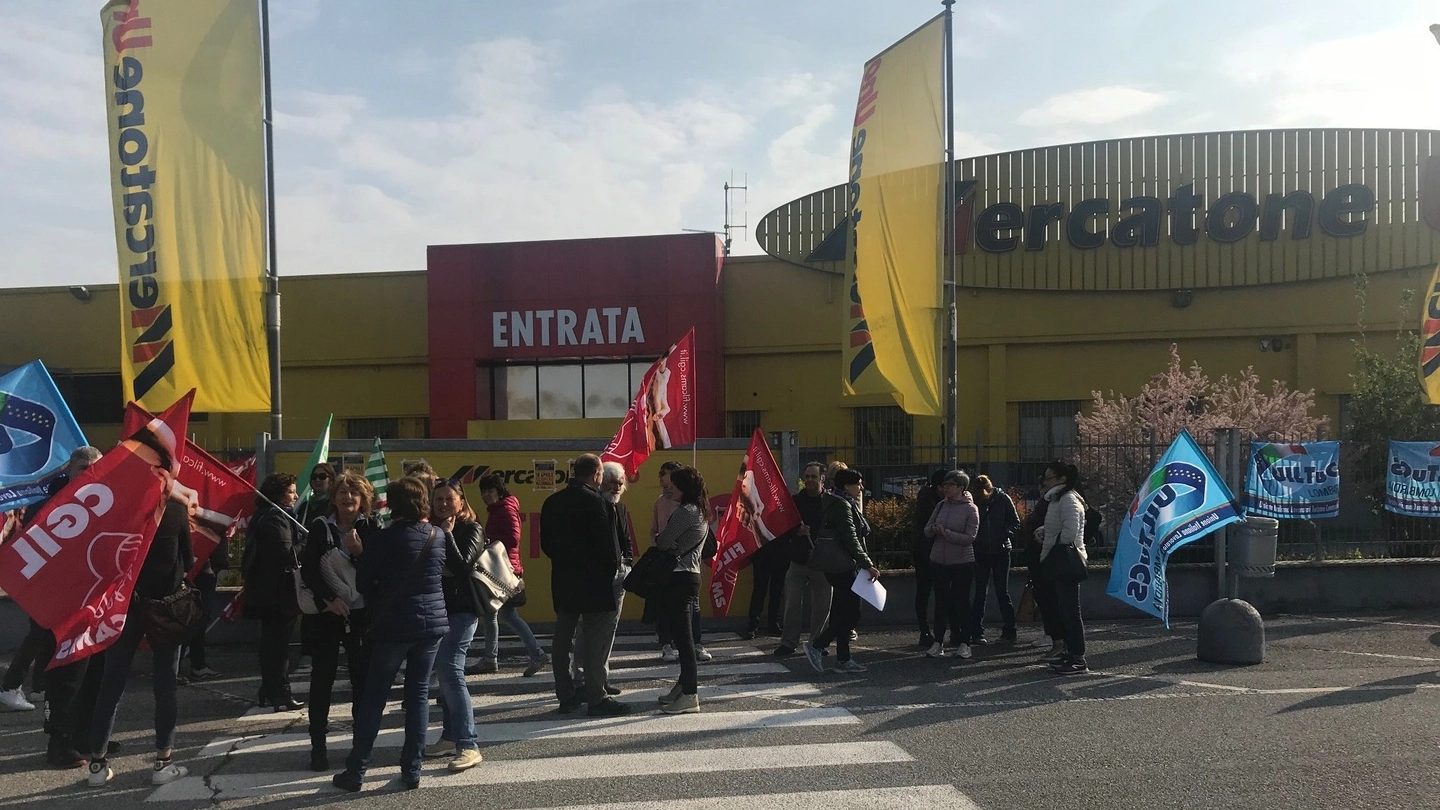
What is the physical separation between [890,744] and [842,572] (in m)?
2.27

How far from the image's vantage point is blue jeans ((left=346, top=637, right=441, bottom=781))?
5.93 m

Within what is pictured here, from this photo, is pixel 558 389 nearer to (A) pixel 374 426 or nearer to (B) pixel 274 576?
(A) pixel 374 426

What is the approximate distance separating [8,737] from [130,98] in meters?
6.12

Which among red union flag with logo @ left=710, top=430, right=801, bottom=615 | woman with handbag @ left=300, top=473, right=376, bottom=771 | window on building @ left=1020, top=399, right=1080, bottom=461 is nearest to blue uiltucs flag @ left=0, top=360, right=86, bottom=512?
woman with handbag @ left=300, top=473, right=376, bottom=771

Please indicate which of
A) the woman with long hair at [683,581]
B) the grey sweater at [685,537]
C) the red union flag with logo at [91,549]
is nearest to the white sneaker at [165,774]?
the red union flag with logo at [91,549]

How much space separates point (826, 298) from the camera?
25.9 metres

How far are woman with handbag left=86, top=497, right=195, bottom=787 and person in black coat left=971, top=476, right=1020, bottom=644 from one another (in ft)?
22.5

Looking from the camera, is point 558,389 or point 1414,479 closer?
point 1414,479

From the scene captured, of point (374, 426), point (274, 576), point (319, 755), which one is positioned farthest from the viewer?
point (374, 426)

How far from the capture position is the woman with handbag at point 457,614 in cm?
634

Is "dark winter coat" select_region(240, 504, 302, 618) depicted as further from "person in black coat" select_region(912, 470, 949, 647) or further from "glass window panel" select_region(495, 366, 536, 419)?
"glass window panel" select_region(495, 366, 536, 419)

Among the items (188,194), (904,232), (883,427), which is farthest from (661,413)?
(883,427)

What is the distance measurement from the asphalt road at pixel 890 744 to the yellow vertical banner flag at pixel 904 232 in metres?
4.01

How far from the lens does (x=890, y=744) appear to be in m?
6.77
